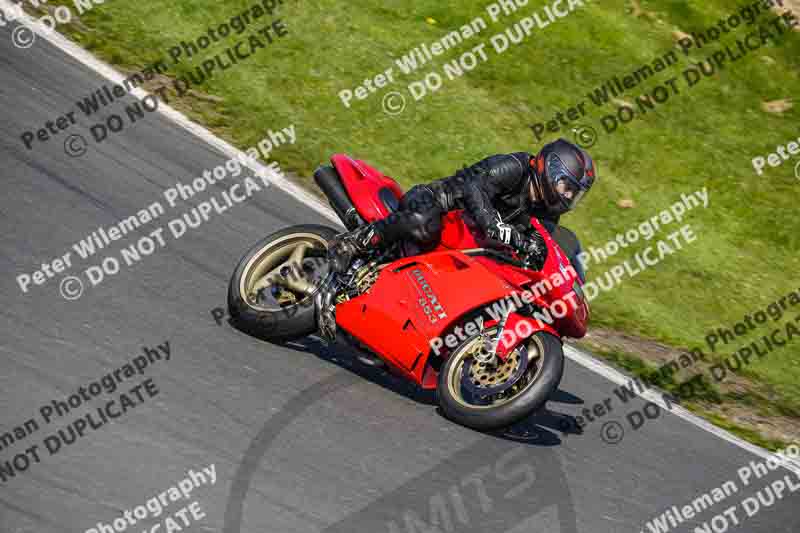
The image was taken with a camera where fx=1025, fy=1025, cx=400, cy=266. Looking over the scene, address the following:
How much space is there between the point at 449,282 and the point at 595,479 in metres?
1.54

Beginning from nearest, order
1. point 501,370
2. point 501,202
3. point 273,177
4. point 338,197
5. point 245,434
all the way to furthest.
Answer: point 245,434, point 501,370, point 501,202, point 338,197, point 273,177

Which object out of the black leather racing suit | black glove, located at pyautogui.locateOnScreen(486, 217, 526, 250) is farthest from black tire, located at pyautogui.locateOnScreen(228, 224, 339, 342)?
black glove, located at pyautogui.locateOnScreen(486, 217, 526, 250)

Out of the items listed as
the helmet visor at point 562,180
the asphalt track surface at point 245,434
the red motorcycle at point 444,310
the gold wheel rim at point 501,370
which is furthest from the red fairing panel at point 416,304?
the helmet visor at point 562,180

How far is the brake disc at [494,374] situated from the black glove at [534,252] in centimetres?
53

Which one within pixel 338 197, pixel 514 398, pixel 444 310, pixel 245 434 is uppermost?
pixel 338 197

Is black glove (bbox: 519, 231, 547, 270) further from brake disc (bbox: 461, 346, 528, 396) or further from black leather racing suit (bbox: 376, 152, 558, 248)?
brake disc (bbox: 461, 346, 528, 396)

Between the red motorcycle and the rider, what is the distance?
4.3 inches

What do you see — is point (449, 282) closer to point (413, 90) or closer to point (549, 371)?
point (549, 371)

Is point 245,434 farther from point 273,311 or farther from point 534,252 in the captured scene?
point 534,252

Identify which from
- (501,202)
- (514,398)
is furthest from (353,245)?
(514,398)

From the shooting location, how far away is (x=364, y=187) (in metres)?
7.12

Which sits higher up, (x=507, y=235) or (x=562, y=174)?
(x=562, y=174)

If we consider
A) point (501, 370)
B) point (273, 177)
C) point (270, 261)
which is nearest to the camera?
point (501, 370)

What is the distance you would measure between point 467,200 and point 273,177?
156 inches
